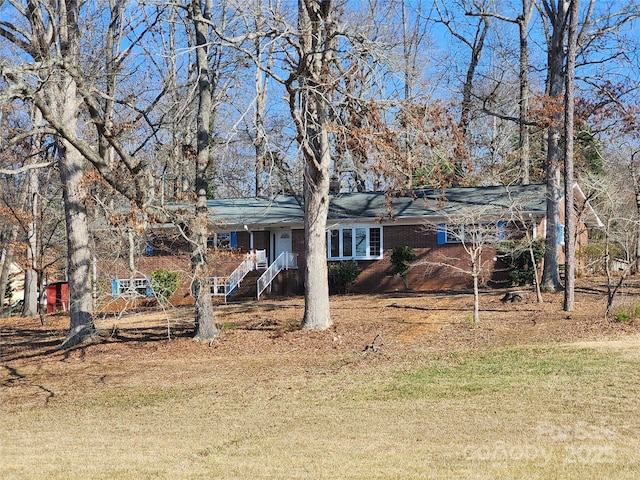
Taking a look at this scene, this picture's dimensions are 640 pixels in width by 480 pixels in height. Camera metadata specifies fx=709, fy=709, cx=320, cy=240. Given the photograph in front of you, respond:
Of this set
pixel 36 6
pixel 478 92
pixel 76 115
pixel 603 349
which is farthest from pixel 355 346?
pixel 478 92

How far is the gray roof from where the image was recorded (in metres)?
26.5

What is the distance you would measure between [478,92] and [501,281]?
56.1 feet

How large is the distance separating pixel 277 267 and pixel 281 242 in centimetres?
191

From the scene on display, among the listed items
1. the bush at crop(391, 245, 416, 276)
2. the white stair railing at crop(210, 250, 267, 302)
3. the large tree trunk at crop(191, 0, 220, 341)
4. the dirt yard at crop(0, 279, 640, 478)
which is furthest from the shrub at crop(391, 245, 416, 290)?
the large tree trunk at crop(191, 0, 220, 341)

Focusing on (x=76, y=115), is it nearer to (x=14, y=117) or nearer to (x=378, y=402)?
(x=14, y=117)

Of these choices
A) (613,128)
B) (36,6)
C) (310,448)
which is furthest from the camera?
(613,128)

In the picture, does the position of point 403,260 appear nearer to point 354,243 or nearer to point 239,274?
point 354,243

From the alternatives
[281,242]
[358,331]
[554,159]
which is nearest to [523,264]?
[554,159]

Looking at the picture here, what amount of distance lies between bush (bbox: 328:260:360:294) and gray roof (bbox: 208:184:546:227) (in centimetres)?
200

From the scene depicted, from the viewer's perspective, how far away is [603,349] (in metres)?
13.8

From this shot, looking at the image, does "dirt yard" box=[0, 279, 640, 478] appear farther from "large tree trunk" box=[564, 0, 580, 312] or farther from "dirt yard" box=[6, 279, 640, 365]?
"large tree trunk" box=[564, 0, 580, 312]

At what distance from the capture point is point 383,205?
2916cm

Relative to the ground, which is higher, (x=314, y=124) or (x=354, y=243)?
(x=314, y=124)

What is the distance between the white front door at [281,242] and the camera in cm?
3003
